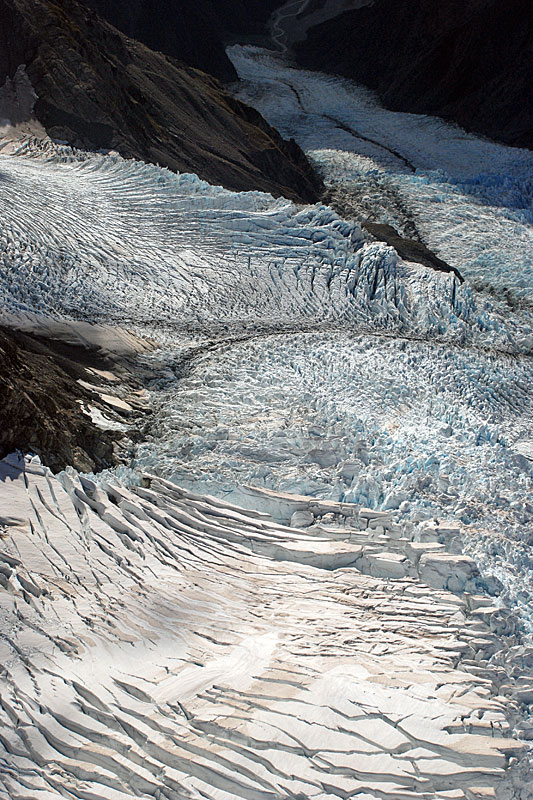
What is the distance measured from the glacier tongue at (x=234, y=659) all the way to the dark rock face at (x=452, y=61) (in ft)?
46.7

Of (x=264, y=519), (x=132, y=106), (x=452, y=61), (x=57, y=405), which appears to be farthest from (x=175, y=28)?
(x=264, y=519)

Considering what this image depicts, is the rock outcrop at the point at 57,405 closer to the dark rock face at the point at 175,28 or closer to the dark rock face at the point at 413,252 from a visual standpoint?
the dark rock face at the point at 413,252

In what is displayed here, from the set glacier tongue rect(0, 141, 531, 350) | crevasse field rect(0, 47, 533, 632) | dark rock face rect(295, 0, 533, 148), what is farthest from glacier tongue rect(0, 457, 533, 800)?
dark rock face rect(295, 0, 533, 148)

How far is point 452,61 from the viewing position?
63.2 ft

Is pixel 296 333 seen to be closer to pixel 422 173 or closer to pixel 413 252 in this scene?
pixel 413 252

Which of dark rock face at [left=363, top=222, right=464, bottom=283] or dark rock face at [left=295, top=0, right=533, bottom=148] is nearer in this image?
dark rock face at [left=363, top=222, right=464, bottom=283]

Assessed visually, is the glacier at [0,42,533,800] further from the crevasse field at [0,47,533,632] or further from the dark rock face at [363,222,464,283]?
the dark rock face at [363,222,464,283]

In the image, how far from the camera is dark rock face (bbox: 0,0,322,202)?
10.6m

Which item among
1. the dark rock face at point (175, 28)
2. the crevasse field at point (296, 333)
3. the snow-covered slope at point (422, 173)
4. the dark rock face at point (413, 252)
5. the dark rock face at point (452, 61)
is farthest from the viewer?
the dark rock face at point (175, 28)

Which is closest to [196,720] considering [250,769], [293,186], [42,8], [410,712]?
[250,769]

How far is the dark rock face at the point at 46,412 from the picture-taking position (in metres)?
5.34

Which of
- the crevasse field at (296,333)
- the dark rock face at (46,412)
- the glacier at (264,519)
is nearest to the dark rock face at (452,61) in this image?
the crevasse field at (296,333)

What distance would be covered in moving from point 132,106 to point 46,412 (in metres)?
7.48

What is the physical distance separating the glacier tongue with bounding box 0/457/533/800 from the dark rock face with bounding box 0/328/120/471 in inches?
13.1
